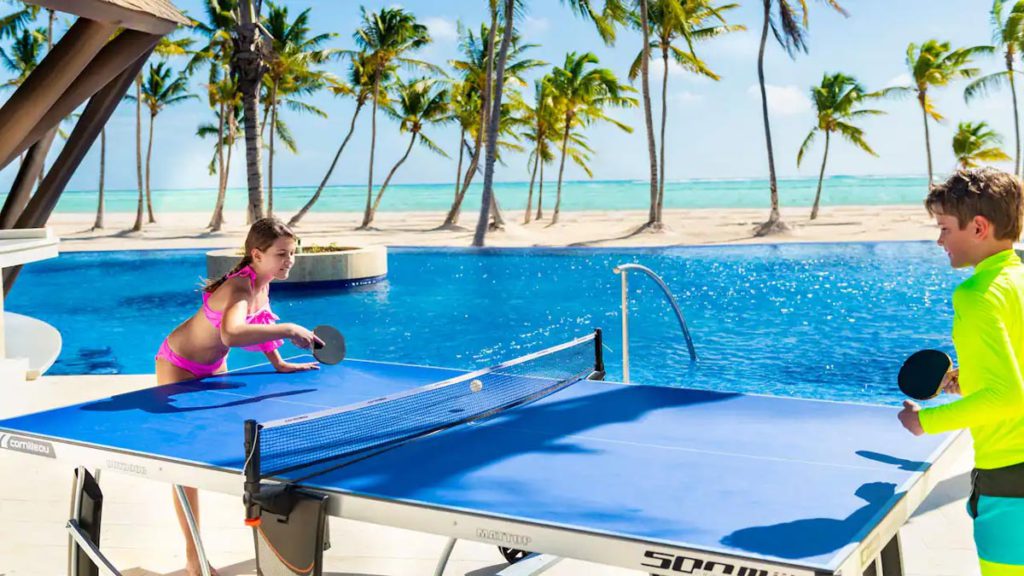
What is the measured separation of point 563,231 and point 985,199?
38.6 meters

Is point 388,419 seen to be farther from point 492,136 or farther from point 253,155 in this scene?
point 492,136

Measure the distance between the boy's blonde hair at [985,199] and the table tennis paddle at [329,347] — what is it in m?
2.41

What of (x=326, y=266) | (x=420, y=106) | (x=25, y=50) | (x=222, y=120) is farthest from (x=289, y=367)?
(x=222, y=120)

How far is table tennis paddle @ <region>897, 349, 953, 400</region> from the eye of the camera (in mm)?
2549

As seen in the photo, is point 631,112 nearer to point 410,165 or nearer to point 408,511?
point 410,165

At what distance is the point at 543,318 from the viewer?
46.6ft

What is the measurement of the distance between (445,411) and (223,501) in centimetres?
214

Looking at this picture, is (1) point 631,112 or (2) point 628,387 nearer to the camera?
(2) point 628,387

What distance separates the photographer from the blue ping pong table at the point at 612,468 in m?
2.26

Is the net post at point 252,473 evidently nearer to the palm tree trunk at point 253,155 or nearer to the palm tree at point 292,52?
the palm tree trunk at point 253,155

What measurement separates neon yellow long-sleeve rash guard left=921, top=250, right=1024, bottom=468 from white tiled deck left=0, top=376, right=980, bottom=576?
1.88 metres

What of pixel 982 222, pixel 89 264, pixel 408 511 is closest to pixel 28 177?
pixel 408 511

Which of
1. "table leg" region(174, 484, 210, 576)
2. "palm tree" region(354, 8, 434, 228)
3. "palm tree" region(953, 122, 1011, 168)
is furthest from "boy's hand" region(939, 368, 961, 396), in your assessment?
"palm tree" region(953, 122, 1011, 168)

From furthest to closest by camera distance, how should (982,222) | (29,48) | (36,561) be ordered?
(29,48) → (36,561) → (982,222)
